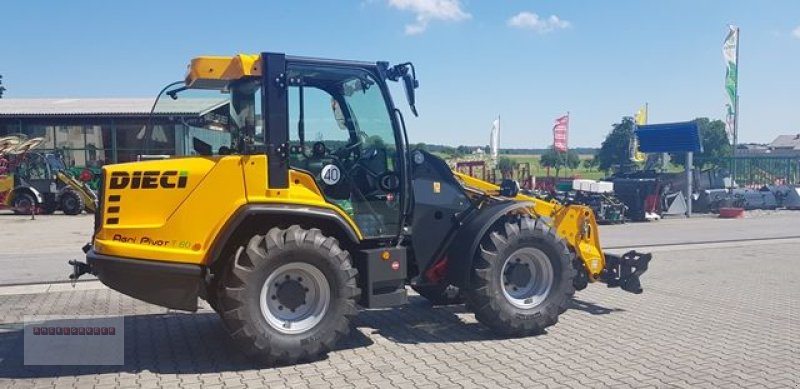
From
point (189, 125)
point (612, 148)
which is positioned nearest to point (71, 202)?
point (189, 125)

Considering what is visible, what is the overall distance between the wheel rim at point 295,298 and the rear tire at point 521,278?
4.72 ft

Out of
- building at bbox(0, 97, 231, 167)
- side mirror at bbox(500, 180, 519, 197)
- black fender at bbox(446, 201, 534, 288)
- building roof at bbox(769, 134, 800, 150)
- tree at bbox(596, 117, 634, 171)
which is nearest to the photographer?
black fender at bbox(446, 201, 534, 288)

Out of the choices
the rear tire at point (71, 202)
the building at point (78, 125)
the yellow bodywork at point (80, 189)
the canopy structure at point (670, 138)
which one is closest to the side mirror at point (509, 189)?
the canopy structure at point (670, 138)

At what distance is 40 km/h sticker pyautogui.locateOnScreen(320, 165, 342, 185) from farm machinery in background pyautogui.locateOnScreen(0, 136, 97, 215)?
18094mm

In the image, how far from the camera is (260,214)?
17.0ft

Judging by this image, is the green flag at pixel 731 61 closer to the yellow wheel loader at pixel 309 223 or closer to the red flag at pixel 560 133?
the red flag at pixel 560 133

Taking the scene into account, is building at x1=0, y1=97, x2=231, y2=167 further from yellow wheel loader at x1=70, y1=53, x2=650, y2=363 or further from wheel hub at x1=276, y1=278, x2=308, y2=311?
wheel hub at x1=276, y1=278, x2=308, y2=311

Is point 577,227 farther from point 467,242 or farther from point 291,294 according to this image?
point 291,294

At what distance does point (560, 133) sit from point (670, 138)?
11480 mm

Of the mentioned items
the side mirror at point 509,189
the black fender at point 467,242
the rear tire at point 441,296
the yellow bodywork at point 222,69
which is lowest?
the rear tire at point 441,296

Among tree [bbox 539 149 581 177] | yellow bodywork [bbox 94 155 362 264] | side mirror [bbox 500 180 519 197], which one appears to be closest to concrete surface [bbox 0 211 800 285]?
yellow bodywork [bbox 94 155 362 264]

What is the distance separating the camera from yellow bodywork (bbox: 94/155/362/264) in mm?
4965

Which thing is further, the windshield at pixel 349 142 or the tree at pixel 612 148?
the tree at pixel 612 148

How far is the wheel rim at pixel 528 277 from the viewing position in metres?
6.24
